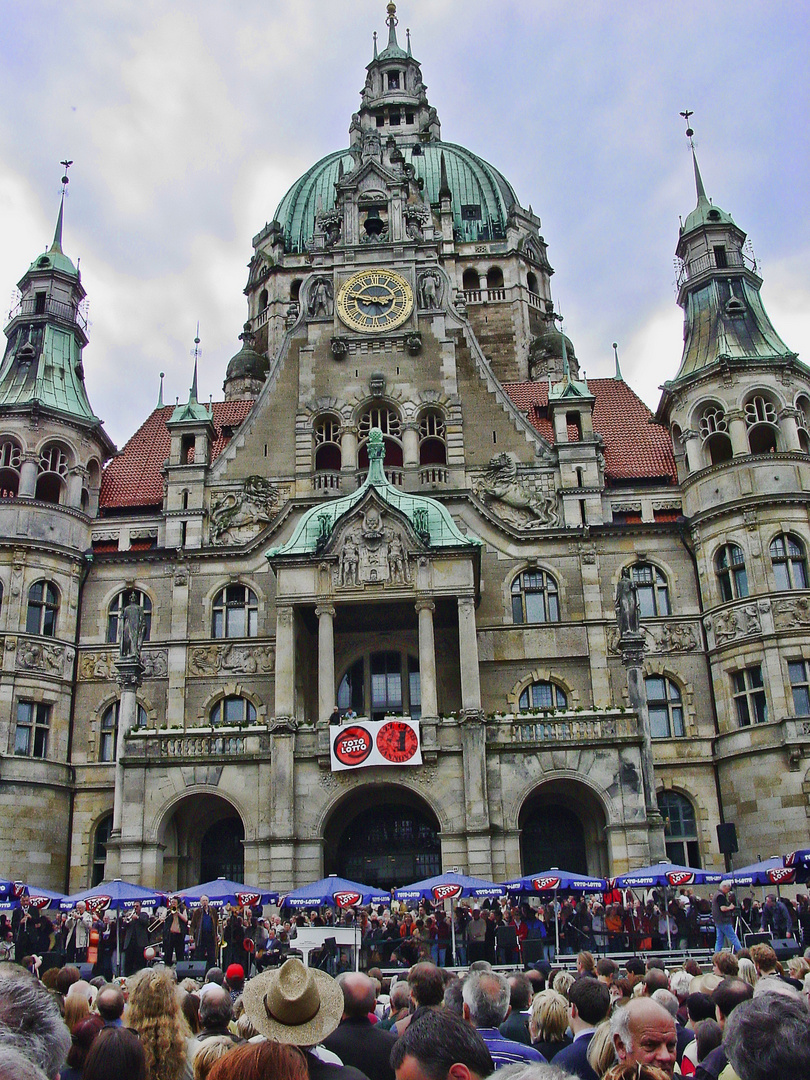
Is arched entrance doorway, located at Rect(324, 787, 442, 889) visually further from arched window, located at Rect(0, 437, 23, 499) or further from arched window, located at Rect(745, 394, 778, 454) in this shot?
arched window, located at Rect(745, 394, 778, 454)

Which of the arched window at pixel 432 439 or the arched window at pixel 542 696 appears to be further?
the arched window at pixel 432 439

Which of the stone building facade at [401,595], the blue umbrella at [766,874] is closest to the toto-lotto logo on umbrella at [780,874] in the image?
the blue umbrella at [766,874]

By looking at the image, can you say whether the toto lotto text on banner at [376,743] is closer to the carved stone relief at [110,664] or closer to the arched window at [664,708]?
the carved stone relief at [110,664]

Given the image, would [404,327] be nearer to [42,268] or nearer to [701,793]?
[42,268]

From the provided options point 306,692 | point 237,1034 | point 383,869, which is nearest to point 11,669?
point 306,692

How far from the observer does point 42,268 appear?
45.3 m

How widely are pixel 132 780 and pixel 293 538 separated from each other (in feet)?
31.1

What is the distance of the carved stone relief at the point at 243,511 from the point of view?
4112 cm

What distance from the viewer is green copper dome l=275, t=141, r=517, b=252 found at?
201 ft

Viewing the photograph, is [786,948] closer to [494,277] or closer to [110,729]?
[110,729]

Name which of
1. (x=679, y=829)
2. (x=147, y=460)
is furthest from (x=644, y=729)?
(x=147, y=460)

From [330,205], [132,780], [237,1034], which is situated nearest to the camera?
[237,1034]

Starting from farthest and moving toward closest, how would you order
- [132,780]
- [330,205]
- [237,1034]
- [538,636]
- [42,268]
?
[330,205]
[42,268]
[538,636]
[132,780]
[237,1034]

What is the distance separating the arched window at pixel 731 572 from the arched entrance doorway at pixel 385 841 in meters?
13.1
